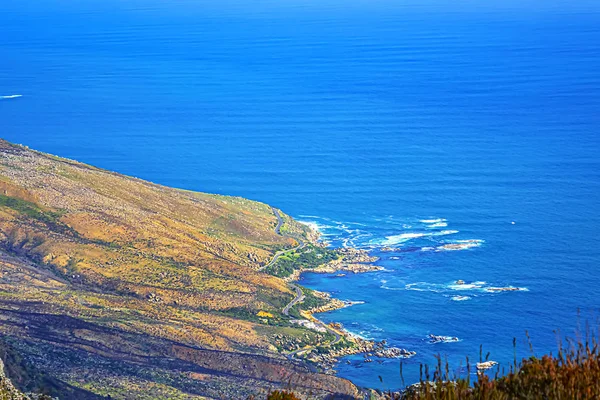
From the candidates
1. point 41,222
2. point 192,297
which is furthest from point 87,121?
point 192,297

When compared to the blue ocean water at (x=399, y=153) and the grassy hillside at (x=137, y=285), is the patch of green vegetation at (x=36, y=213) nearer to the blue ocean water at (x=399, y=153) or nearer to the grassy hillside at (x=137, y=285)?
the grassy hillside at (x=137, y=285)

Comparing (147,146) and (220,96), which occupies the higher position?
(220,96)

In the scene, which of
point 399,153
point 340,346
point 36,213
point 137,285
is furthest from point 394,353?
point 399,153

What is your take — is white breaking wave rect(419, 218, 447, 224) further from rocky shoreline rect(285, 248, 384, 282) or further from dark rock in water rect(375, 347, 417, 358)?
dark rock in water rect(375, 347, 417, 358)

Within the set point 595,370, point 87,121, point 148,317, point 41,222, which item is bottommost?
point 595,370

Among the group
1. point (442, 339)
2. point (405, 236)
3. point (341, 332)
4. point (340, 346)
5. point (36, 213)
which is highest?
point (405, 236)

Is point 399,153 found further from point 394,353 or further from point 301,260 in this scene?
point 394,353

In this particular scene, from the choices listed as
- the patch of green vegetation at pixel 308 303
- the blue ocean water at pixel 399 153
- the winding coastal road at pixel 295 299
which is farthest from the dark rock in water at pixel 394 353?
the winding coastal road at pixel 295 299

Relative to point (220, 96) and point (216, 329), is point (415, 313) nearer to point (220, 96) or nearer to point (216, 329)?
point (216, 329)
